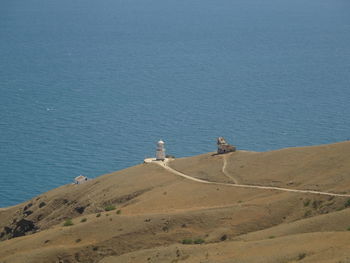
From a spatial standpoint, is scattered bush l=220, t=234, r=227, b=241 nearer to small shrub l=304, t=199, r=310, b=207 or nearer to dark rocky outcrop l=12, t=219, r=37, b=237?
small shrub l=304, t=199, r=310, b=207

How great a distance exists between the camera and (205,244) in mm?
56312

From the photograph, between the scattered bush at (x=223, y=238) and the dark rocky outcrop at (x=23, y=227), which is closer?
the scattered bush at (x=223, y=238)

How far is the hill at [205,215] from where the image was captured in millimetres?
52344

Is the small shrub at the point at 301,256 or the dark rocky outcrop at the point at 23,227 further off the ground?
the dark rocky outcrop at the point at 23,227

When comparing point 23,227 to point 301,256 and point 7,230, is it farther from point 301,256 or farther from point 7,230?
point 301,256

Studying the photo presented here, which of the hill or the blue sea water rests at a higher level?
the blue sea water

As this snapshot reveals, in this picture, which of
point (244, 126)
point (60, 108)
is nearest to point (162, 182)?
point (244, 126)

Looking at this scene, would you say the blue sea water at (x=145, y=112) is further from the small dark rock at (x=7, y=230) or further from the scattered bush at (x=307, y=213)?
the scattered bush at (x=307, y=213)

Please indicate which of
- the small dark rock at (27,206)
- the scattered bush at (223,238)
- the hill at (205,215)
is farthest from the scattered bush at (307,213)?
the small dark rock at (27,206)

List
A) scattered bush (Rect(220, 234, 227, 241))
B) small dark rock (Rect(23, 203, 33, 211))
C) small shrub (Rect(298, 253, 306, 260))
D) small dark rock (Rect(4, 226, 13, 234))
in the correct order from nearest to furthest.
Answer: small shrub (Rect(298, 253, 306, 260)), scattered bush (Rect(220, 234, 227, 241)), small dark rock (Rect(4, 226, 13, 234)), small dark rock (Rect(23, 203, 33, 211))

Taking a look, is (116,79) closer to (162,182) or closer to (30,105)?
(30,105)

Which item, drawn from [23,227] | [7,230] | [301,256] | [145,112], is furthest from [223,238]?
[145,112]

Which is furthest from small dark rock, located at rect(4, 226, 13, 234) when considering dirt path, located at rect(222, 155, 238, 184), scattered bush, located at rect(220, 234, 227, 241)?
scattered bush, located at rect(220, 234, 227, 241)

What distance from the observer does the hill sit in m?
52.3
